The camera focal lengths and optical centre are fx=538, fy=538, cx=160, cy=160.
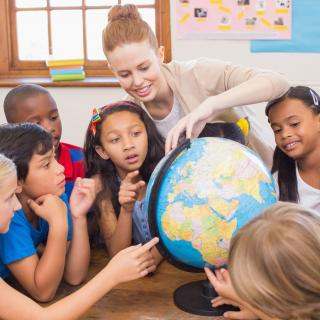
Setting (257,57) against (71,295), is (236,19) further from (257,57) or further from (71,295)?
(71,295)

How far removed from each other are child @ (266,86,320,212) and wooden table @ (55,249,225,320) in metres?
0.60

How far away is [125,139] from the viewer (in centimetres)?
188

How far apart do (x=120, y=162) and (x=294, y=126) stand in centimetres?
67

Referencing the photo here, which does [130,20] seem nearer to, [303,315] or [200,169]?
[200,169]

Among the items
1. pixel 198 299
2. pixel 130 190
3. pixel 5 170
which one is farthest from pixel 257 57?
pixel 5 170

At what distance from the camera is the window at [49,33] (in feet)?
13.8

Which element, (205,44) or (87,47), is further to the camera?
(87,47)

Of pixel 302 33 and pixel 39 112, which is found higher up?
pixel 302 33

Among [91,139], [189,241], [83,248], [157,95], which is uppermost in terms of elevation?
[157,95]

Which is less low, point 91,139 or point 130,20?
point 130,20

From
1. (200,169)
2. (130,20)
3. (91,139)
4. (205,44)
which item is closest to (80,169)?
(91,139)

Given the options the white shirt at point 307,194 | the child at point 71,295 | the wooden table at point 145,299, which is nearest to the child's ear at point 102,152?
the wooden table at point 145,299

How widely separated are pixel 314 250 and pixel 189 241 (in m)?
0.34

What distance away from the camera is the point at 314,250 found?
1.11m
